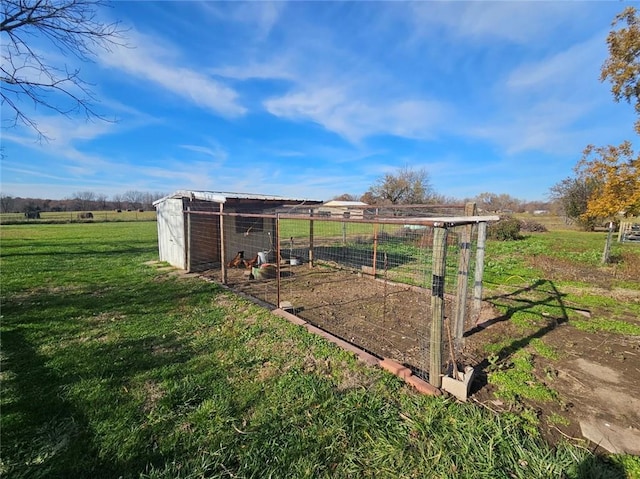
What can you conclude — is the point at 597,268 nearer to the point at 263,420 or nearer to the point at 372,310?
the point at 372,310

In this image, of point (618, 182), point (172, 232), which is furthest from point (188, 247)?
point (618, 182)

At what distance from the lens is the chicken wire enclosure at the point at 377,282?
3.14 m

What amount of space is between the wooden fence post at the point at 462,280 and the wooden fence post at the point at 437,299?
1.05 meters

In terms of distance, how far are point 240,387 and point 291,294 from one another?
3673mm

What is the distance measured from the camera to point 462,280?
3.81 m

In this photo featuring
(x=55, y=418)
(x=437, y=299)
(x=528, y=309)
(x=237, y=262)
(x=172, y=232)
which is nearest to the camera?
(x=55, y=418)

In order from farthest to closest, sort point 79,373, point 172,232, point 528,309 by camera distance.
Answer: point 172,232
point 528,309
point 79,373

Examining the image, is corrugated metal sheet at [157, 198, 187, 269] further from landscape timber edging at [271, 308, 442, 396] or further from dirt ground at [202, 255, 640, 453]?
landscape timber edging at [271, 308, 442, 396]

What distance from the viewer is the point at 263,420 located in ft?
8.32

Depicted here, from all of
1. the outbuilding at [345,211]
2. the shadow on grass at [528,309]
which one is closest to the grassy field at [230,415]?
the shadow on grass at [528,309]

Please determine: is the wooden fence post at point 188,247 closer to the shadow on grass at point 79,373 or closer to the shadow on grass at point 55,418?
the shadow on grass at point 79,373

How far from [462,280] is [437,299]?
3.88 feet

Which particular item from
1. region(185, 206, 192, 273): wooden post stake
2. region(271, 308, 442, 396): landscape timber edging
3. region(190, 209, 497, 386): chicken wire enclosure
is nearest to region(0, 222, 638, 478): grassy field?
region(271, 308, 442, 396): landscape timber edging

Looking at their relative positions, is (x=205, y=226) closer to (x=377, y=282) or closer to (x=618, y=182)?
(x=377, y=282)
